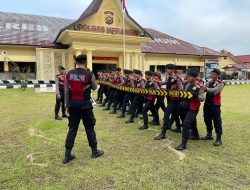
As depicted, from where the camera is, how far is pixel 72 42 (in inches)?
792

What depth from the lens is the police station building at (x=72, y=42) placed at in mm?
20484

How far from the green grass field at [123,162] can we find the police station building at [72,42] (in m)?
14.2

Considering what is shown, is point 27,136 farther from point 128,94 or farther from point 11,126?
point 128,94

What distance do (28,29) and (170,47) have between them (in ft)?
50.3

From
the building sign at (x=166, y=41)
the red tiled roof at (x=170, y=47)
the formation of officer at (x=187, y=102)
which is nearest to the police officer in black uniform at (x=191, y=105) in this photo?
the formation of officer at (x=187, y=102)

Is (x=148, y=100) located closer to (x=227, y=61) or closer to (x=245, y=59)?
(x=227, y=61)

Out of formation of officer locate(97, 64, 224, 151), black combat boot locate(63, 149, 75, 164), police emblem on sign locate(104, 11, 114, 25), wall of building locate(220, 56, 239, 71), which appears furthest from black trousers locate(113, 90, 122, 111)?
wall of building locate(220, 56, 239, 71)

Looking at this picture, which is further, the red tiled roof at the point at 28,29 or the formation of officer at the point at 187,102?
the red tiled roof at the point at 28,29

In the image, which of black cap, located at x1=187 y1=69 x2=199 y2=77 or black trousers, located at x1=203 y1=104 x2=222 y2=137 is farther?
black trousers, located at x1=203 y1=104 x2=222 y2=137

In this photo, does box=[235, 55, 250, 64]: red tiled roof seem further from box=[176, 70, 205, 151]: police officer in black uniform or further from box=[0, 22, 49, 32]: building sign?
box=[176, 70, 205, 151]: police officer in black uniform

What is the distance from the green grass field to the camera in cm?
394

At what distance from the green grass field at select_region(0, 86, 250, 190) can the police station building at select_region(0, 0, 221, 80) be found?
14.2 metres

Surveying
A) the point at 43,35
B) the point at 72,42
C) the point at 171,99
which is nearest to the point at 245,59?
the point at 43,35

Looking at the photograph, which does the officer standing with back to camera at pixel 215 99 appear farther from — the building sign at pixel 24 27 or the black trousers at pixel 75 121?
the building sign at pixel 24 27
